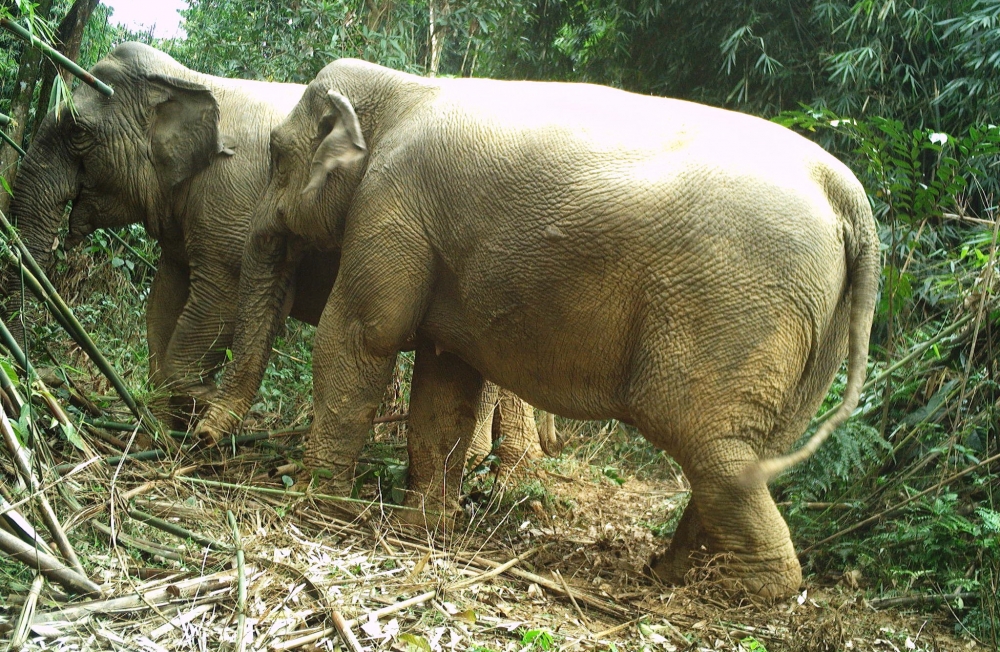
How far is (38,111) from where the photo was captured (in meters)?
6.60

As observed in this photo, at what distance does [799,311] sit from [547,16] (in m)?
7.73

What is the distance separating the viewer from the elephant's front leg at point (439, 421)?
208 inches

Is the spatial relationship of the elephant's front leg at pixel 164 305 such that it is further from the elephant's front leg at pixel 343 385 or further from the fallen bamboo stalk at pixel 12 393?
the fallen bamboo stalk at pixel 12 393

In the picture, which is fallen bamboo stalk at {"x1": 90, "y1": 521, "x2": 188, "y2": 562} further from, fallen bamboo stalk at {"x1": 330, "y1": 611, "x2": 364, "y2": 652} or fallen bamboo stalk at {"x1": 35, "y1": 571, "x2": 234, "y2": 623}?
fallen bamboo stalk at {"x1": 330, "y1": 611, "x2": 364, "y2": 652}

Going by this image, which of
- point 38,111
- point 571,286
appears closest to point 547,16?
point 38,111

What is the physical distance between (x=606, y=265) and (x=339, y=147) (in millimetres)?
1692

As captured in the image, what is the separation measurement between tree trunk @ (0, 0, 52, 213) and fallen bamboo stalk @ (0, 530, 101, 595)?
3.64m

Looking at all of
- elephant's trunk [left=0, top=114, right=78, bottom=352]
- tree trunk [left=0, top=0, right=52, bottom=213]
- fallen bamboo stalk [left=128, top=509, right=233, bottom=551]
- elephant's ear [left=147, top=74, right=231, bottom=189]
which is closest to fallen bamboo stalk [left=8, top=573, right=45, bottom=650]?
fallen bamboo stalk [left=128, top=509, right=233, bottom=551]

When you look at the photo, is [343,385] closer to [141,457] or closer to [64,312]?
[141,457]

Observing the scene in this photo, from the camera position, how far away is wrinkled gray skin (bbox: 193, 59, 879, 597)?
387 cm

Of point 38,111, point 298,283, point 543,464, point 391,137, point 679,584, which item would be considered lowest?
point 543,464

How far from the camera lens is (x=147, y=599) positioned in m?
3.11

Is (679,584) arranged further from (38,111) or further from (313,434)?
(38,111)

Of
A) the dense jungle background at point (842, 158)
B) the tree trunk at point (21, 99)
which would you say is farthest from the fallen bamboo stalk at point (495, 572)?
the tree trunk at point (21, 99)
